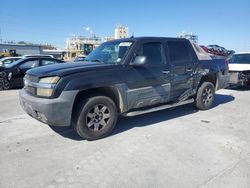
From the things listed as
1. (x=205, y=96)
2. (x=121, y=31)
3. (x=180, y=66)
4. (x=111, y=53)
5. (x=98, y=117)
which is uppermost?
(x=121, y=31)

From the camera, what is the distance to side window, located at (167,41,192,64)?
5.30 meters

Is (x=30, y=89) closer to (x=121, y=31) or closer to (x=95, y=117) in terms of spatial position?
(x=95, y=117)

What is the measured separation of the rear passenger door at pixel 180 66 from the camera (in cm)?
527

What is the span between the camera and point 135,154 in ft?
12.0

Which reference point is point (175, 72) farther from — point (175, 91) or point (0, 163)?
point (0, 163)

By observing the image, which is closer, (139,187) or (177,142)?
(139,187)

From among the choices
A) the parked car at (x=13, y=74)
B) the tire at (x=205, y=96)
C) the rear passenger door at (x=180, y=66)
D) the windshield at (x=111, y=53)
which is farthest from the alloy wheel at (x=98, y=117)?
the parked car at (x=13, y=74)

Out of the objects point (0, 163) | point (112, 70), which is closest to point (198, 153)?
point (112, 70)

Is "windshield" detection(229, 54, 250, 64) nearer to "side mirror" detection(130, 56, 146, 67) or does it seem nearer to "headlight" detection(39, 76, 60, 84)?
"side mirror" detection(130, 56, 146, 67)

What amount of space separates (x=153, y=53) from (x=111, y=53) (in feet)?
3.00

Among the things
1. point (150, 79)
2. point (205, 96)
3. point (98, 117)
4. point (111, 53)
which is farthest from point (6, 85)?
point (205, 96)

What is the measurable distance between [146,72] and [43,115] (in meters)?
2.15

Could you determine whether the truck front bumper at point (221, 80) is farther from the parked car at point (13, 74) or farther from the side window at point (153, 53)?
the parked car at point (13, 74)

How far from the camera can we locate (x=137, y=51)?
4.69m
